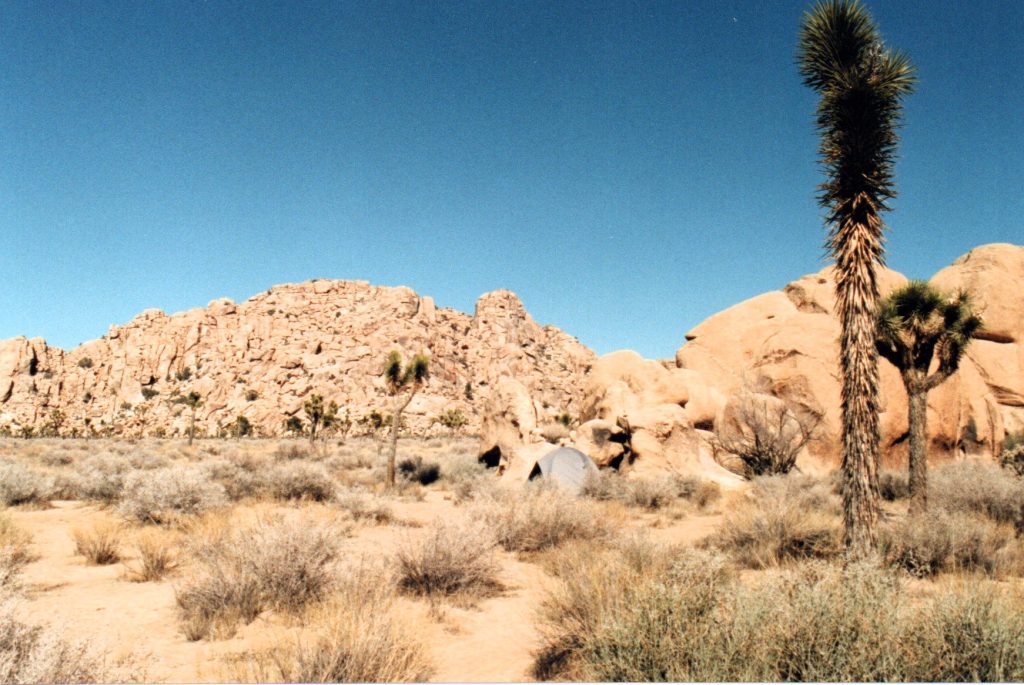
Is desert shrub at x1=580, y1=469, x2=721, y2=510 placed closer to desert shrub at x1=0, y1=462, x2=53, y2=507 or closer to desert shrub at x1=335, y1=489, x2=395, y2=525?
desert shrub at x1=335, y1=489, x2=395, y2=525

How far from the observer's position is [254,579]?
20.6ft

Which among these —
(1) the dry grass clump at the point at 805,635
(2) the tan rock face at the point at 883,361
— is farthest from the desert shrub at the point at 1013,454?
(1) the dry grass clump at the point at 805,635

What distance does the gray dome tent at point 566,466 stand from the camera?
17141 mm

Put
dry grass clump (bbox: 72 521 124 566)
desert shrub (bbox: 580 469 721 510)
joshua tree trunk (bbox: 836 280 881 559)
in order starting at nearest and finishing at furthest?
joshua tree trunk (bbox: 836 280 881 559) → dry grass clump (bbox: 72 521 124 566) → desert shrub (bbox: 580 469 721 510)

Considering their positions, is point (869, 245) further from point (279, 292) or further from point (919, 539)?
point (279, 292)

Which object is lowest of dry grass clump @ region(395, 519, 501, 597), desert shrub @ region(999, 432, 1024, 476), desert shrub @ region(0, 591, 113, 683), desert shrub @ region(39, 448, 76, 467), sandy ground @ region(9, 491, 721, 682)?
desert shrub @ region(39, 448, 76, 467)

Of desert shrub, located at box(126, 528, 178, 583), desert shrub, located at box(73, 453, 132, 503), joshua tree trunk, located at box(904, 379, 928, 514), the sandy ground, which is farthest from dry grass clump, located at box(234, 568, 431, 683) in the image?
joshua tree trunk, located at box(904, 379, 928, 514)

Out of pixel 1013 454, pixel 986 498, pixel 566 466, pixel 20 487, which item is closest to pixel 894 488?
pixel 986 498

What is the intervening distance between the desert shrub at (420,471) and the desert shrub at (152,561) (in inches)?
→ 554

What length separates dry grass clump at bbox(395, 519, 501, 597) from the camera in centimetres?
737

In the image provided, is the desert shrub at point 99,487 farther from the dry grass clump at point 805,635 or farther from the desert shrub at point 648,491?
the dry grass clump at point 805,635

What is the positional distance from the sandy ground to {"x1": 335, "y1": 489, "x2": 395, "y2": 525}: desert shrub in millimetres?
2838

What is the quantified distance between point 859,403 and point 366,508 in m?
10.2

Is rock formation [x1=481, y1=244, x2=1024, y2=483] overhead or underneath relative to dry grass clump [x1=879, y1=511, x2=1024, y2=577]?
overhead
